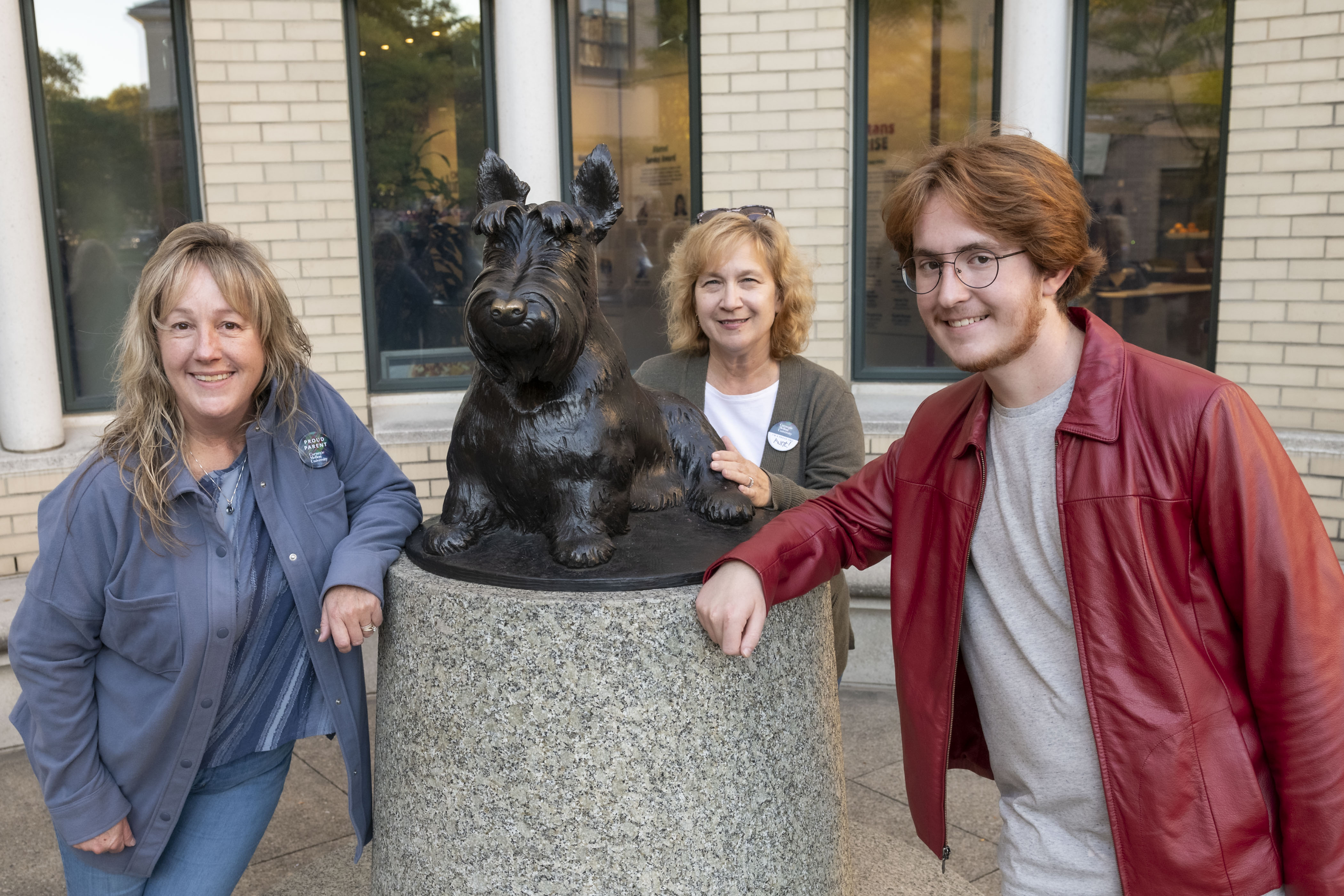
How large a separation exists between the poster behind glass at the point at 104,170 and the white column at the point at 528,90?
5.88ft

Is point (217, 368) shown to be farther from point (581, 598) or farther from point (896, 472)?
point (896, 472)

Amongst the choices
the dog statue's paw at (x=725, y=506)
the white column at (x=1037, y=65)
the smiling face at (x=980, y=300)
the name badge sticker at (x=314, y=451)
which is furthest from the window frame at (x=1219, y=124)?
the name badge sticker at (x=314, y=451)

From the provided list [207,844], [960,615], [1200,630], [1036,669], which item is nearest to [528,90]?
[207,844]

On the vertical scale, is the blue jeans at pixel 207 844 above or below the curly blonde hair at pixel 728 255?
below

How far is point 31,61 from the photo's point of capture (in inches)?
221

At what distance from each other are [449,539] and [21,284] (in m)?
4.00

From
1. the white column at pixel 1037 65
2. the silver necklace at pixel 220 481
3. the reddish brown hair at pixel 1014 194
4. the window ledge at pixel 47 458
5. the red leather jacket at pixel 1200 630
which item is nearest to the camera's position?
the red leather jacket at pixel 1200 630

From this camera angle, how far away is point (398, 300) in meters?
6.59

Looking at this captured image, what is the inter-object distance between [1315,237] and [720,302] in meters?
3.75

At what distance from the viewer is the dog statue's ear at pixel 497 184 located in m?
2.36

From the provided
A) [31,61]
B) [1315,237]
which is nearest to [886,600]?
[1315,237]

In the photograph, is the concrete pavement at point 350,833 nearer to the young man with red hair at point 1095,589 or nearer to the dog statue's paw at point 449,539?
the young man with red hair at point 1095,589

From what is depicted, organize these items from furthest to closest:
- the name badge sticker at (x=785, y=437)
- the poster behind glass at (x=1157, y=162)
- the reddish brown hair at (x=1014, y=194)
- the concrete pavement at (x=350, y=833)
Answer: the poster behind glass at (x=1157, y=162) → the concrete pavement at (x=350, y=833) → the name badge sticker at (x=785, y=437) → the reddish brown hair at (x=1014, y=194)

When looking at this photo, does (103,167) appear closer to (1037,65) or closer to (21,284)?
(21,284)
